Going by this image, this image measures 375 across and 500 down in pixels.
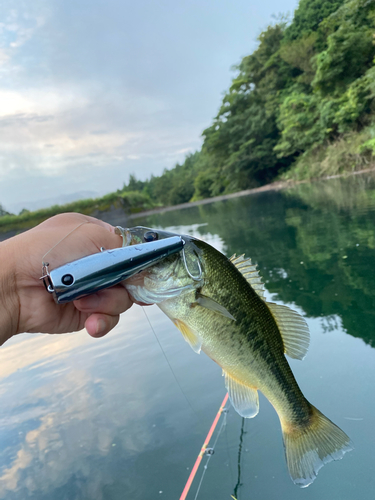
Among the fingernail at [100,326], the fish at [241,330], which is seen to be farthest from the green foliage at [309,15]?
the fingernail at [100,326]

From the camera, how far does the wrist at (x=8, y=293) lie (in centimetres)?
172

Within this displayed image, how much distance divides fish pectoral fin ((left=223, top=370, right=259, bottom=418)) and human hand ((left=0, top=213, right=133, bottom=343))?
0.84 meters

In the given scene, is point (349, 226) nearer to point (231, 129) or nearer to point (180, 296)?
point (180, 296)

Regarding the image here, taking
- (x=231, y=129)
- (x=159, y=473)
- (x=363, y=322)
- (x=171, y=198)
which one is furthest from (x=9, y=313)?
(x=171, y=198)

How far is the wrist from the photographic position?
172 centimetres

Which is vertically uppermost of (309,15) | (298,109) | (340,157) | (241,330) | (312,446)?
(309,15)

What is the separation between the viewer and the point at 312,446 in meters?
2.08

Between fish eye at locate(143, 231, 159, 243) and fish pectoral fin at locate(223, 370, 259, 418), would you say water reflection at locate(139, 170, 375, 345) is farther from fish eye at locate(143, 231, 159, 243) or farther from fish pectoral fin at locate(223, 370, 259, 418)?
fish eye at locate(143, 231, 159, 243)

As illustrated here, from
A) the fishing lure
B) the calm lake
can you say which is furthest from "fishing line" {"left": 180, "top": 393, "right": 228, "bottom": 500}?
the fishing lure

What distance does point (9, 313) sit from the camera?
1.86m

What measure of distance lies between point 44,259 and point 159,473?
99.1 inches

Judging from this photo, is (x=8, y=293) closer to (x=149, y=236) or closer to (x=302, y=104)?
(x=149, y=236)

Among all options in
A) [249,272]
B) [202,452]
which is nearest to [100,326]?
[249,272]

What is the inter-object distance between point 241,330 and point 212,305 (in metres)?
0.26
